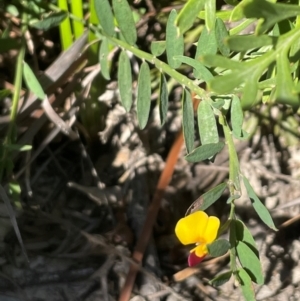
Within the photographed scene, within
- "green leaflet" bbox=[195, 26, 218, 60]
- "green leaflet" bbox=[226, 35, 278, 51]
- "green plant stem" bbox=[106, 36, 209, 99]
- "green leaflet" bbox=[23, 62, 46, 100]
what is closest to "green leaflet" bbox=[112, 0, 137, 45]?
"green plant stem" bbox=[106, 36, 209, 99]

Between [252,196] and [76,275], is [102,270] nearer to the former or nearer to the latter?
[76,275]

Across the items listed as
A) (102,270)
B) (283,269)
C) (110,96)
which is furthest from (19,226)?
(283,269)

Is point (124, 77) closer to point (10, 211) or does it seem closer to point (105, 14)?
point (105, 14)

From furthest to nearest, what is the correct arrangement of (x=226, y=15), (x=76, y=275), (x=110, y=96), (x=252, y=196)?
(x=110, y=96)
(x=76, y=275)
(x=226, y=15)
(x=252, y=196)

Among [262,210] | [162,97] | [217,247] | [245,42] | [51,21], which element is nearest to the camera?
[245,42]

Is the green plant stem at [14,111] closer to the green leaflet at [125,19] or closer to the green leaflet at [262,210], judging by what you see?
the green leaflet at [125,19]

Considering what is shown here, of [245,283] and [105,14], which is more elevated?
[105,14]

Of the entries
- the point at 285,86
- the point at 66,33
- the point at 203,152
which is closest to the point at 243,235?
the point at 203,152
